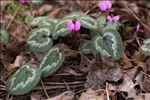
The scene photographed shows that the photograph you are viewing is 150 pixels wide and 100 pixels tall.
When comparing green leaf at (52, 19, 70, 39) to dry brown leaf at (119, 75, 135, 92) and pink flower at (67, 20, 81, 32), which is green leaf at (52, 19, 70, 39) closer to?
pink flower at (67, 20, 81, 32)

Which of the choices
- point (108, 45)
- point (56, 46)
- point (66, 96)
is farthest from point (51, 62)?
point (108, 45)

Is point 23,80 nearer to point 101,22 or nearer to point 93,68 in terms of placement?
point 93,68

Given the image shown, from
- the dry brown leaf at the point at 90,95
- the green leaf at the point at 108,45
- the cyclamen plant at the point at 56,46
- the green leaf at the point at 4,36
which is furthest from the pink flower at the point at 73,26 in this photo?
the green leaf at the point at 4,36

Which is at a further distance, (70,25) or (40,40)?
(40,40)

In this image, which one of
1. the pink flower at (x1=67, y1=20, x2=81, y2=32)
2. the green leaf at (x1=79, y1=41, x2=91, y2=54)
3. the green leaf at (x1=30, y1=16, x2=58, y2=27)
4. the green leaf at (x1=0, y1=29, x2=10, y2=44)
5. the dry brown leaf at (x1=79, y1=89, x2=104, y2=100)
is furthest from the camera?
the green leaf at (x1=0, y1=29, x2=10, y2=44)

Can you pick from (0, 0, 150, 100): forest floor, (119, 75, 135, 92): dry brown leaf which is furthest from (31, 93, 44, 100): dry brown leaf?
(119, 75, 135, 92): dry brown leaf

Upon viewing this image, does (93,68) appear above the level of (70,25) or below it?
below

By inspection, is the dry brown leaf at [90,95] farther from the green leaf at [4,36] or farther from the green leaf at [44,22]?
the green leaf at [4,36]
